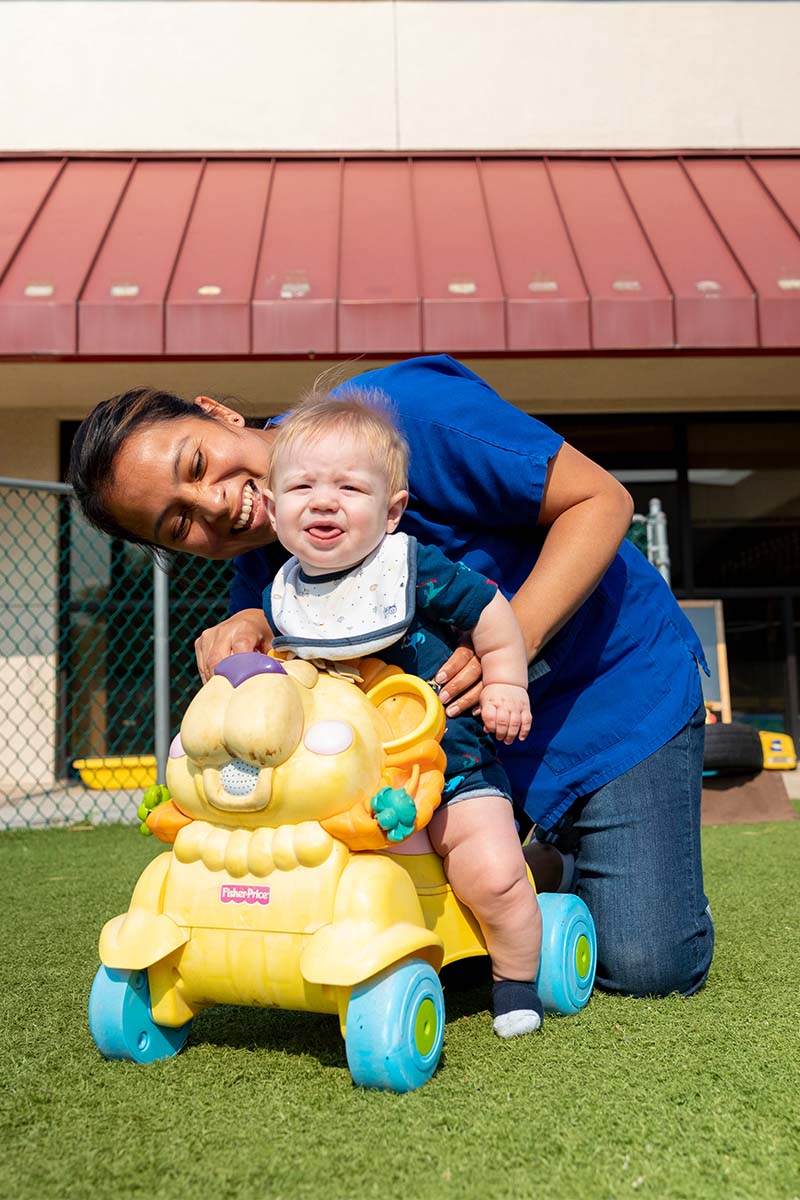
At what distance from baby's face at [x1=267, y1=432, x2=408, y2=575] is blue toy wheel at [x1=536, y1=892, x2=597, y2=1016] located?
69 centimetres

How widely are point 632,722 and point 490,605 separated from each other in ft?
1.79

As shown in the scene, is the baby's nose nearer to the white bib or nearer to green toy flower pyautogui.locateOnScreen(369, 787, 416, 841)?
the white bib

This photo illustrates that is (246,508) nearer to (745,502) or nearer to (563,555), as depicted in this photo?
(563,555)

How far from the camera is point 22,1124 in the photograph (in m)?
1.29

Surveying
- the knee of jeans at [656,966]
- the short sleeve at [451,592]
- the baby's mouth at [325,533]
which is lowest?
the knee of jeans at [656,966]

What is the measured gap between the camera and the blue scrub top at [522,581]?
1.81m

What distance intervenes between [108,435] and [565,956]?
1.19 m

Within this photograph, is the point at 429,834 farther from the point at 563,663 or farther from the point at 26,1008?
the point at 26,1008

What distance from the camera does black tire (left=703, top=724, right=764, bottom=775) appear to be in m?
4.15

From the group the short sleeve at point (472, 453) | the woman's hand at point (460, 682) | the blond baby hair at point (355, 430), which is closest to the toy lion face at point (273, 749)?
the woman's hand at point (460, 682)

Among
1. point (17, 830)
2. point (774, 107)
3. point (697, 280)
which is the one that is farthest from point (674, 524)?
point (17, 830)

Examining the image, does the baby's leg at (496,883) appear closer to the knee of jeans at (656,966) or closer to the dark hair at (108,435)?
the knee of jeans at (656,966)

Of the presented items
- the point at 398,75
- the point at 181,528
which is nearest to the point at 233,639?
the point at 181,528

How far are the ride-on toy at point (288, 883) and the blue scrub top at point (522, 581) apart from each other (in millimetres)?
438
